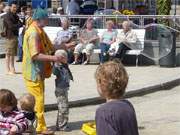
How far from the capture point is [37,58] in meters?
8.01

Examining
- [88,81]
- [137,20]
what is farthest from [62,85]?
[137,20]

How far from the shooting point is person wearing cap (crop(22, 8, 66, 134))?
26.3 feet

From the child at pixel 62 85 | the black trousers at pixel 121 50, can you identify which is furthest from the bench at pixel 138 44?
the child at pixel 62 85

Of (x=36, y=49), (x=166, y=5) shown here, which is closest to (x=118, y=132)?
(x=36, y=49)

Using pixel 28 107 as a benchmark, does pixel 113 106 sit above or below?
above

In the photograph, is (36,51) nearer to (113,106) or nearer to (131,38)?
(113,106)

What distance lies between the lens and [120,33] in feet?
54.5

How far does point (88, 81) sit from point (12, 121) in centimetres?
798

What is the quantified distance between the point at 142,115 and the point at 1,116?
4.78m

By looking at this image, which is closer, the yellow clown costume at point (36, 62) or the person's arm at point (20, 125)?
the person's arm at point (20, 125)

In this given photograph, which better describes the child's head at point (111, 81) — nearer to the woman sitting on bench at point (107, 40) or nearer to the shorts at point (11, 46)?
the shorts at point (11, 46)

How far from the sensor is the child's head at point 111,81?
144 inches

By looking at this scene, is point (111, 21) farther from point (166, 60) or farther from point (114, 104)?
point (114, 104)

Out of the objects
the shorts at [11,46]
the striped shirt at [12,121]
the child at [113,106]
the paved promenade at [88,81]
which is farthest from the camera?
the shorts at [11,46]
